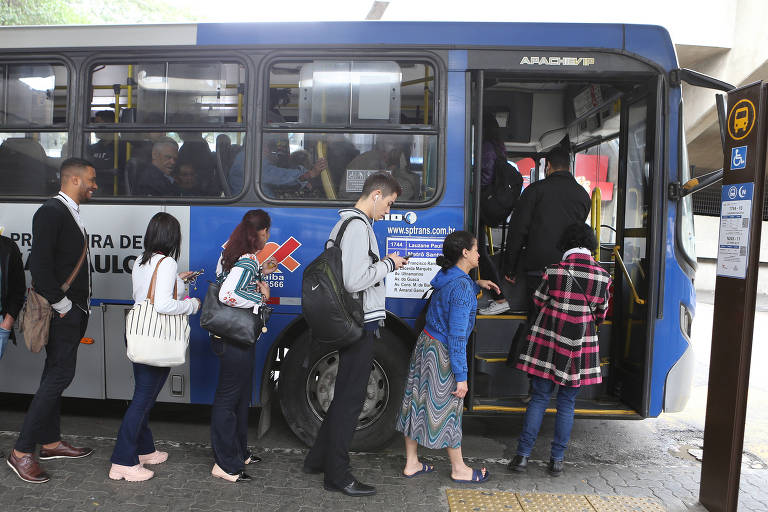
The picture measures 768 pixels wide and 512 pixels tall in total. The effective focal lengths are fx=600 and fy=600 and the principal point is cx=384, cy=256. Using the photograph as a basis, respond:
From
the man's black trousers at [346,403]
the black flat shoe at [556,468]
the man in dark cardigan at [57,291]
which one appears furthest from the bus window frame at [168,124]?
the black flat shoe at [556,468]

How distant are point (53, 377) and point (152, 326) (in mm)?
→ 783

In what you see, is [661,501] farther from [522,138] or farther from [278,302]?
[522,138]

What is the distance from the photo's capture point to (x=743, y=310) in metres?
3.30

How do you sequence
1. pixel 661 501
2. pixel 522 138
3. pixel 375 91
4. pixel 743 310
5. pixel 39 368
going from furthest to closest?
pixel 522 138
pixel 39 368
pixel 375 91
pixel 661 501
pixel 743 310

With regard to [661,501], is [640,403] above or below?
above

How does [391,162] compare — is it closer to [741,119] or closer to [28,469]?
[741,119]

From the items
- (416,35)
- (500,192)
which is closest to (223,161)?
(416,35)

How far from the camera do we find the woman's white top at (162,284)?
3570 mm

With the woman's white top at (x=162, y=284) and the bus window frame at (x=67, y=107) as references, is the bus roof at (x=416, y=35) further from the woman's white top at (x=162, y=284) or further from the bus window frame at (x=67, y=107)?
the woman's white top at (x=162, y=284)

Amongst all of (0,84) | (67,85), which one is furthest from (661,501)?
(0,84)

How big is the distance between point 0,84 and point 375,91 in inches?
112

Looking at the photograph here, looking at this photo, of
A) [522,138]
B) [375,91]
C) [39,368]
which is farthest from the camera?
[522,138]

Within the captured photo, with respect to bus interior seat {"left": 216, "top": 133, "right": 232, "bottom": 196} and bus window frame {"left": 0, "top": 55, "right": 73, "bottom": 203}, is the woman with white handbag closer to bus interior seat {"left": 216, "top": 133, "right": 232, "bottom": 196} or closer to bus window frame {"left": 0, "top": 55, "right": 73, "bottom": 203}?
bus interior seat {"left": 216, "top": 133, "right": 232, "bottom": 196}

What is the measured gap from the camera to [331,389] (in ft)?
14.3
